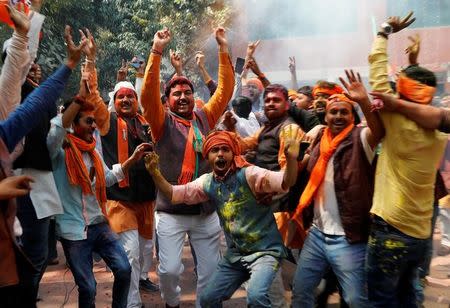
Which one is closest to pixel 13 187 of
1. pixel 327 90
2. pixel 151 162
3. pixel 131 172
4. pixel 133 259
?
pixel 151 162

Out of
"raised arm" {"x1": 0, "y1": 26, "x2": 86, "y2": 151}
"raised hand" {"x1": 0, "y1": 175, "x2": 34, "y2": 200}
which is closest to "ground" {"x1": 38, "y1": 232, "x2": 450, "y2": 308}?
"raised arm" {"x1": 0, "y1": 26, "x2": 86, "y2": 151}

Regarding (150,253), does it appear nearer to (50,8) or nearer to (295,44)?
(50,8)

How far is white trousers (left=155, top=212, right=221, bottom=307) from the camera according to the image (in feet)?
14.1

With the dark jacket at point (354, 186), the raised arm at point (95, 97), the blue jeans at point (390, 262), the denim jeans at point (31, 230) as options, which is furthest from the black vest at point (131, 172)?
the blue jeans at point (390, 262)

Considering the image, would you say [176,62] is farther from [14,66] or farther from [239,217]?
[14,66]

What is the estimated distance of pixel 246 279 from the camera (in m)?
3.81

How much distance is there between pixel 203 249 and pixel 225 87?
1439 mm

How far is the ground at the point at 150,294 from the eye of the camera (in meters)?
5.05

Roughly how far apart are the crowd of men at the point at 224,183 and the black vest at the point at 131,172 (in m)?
0.01

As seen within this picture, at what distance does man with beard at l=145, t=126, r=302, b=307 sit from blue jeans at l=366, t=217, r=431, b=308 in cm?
65

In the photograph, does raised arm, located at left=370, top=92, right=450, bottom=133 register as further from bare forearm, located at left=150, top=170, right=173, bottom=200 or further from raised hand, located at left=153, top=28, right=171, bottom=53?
raised hand, located at left=153, top=28, right=171, bottom=53

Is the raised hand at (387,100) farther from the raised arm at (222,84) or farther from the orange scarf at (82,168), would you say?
the orange scarf at (82,168)

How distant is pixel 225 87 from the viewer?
4.79 meters

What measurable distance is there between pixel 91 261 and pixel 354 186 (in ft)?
6.57
